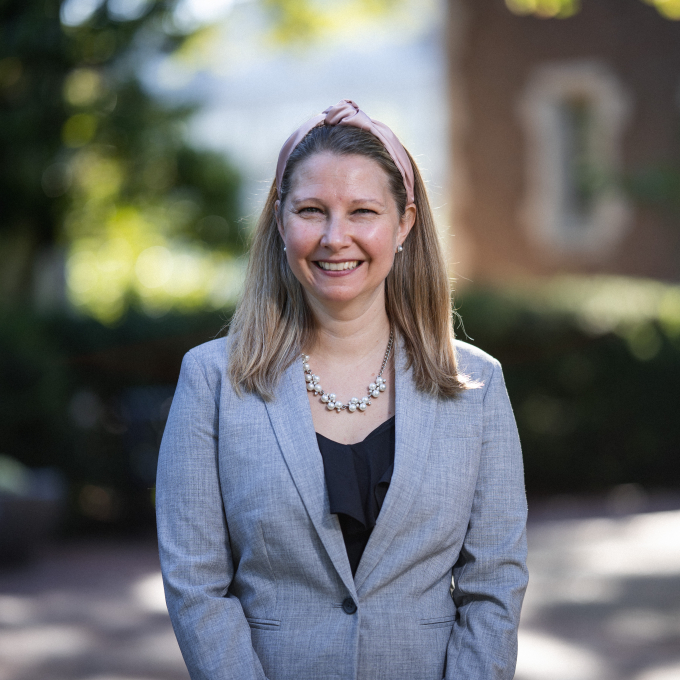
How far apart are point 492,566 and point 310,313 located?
796 millimetres

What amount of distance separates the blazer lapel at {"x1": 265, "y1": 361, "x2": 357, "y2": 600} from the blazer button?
0.08 feet

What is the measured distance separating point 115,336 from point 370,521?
6.44 meters

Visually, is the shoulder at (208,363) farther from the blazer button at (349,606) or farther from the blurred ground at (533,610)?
the blurred ground at (533,610)

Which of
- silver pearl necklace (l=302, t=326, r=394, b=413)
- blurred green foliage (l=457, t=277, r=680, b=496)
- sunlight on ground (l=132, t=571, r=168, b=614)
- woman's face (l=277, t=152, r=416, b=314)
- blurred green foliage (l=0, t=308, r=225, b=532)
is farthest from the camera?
blurred green foliage (l=457, t=277, r=680, b=496)

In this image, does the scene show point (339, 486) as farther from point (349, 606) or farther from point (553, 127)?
point (553, 127)

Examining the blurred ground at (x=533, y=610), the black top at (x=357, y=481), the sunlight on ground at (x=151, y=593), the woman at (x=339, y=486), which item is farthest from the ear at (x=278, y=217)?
the sunlight on ground at (x=151, y=593)

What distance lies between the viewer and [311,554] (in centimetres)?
217

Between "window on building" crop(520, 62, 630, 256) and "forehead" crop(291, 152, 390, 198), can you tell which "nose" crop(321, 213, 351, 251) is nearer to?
"forehead" crop(291, 152, 390, 198)

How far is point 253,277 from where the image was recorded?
2.50m

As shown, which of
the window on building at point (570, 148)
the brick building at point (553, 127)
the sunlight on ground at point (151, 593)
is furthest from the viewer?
the window on building at point (570, 148)

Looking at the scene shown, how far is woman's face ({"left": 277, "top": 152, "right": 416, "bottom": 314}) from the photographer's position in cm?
224

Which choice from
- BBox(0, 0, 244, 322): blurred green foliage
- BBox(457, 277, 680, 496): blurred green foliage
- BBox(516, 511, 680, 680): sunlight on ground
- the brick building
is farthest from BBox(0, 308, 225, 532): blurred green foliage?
the brick building

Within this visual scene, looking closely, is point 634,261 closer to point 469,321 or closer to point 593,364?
point 593,364

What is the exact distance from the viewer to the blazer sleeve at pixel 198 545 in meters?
2.13
